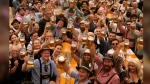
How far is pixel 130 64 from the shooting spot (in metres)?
4.35

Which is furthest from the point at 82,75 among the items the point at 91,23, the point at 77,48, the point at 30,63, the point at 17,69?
the point at 91,23

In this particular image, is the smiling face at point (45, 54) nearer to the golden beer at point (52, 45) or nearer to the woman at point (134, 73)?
the golden beer at point (52, 45)

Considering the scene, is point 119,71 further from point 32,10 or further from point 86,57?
point 32,10

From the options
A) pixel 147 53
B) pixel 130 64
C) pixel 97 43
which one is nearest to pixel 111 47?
pixel 97 43

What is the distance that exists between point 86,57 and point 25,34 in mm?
2302

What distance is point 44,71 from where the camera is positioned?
4520 mm

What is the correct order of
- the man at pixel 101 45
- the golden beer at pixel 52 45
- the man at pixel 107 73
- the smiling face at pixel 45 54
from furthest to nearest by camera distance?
the man at pixel 101 45 < the golden beer at pixel 52 45 < the smiling face at pixel 45 54 < the man at pixel 107 73

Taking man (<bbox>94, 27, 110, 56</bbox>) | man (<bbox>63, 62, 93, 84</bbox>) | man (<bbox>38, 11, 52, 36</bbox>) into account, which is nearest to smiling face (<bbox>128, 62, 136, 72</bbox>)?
man (<bbox>63, 62, 93, 84</bbox>)

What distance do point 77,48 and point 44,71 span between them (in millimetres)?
1183

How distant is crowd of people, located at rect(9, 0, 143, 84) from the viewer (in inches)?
171

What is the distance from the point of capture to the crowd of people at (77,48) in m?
4.34

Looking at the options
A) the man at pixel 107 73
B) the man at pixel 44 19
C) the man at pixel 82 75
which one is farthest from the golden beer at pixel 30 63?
the man at pixel 44 19

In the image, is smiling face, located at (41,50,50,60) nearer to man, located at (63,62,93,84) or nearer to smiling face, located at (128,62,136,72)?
man, located at (63,62,93,84)

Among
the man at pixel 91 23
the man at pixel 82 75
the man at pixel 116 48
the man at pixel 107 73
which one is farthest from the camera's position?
the man at pixel 91 23
